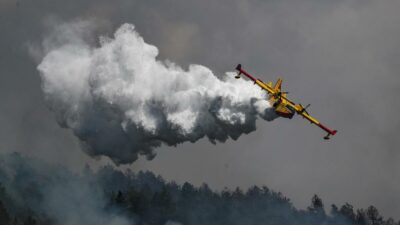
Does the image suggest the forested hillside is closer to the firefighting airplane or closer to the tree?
the tree

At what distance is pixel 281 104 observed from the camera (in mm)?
93062

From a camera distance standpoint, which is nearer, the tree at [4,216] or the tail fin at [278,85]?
the tail fin at [278,85]

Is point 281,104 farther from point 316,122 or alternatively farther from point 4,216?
point 4,216

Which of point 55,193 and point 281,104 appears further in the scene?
point 55,193

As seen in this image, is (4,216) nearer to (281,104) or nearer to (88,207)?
(88,207)

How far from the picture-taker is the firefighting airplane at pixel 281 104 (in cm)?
9256

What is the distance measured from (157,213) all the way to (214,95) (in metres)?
60.8

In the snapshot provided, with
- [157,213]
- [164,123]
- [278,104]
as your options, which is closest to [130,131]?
[164,123]

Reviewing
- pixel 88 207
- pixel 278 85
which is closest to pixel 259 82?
pixel 278 85

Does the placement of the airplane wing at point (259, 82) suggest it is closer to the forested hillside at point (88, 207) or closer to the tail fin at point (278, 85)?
the tail fin at point (278, 85)

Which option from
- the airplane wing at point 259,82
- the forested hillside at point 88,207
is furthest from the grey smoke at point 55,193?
the airplane wing at point 259,82

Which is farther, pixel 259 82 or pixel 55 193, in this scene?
pixel 55 193

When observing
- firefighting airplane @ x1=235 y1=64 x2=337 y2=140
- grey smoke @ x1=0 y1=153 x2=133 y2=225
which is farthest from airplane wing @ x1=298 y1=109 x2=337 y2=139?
grey smoke @ x1=0 y1=153 x2=133 y2=225

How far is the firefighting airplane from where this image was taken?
304 feet
